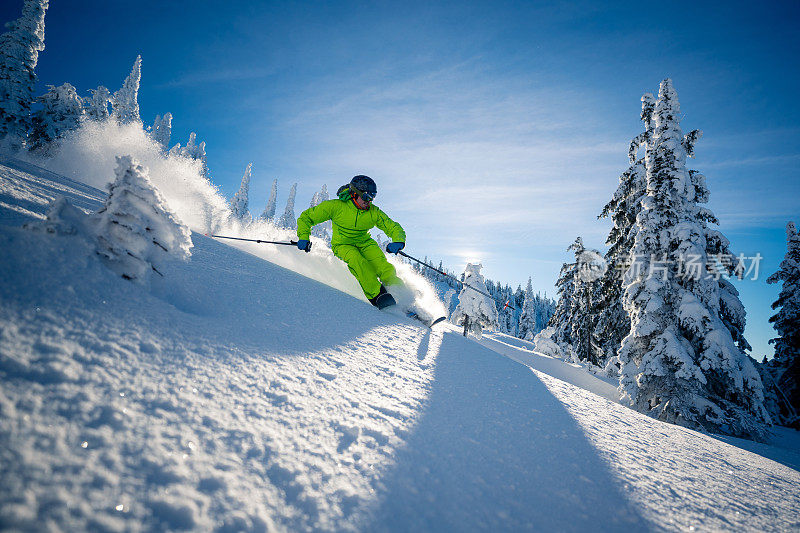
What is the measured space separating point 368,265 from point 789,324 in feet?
80.8

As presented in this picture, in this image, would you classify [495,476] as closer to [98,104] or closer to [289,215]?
[98,104]

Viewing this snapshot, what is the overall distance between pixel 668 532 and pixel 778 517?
134cm

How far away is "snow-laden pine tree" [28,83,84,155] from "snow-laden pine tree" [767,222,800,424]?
4711 centimetres

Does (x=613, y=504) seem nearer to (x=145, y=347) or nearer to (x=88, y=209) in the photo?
(x=145, y=347)

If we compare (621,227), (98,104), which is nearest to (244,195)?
(98,104)

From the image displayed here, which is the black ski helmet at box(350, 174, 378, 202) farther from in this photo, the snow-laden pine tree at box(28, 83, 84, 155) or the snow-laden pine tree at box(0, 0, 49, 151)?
the snow-laden pine tree at box(28, 83, 84, 155)

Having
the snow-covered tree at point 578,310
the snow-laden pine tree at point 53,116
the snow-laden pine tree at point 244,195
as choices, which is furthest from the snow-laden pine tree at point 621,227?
the snow-laden pine tree at point 244,195

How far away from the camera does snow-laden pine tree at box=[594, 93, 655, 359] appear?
12211 mm

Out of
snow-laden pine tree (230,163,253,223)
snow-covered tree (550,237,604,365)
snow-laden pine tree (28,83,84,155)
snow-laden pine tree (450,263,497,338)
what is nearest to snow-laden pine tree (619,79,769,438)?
snow-covered tree (550,237,604,365)

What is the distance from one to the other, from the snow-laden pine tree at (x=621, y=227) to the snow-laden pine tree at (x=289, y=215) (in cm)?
7200

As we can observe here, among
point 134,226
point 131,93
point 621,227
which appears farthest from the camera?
point 131,93

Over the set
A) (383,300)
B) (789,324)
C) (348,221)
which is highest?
(789,324)

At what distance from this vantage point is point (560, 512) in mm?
1524

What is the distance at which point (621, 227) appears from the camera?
42.5 feet
